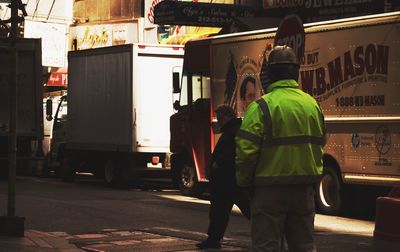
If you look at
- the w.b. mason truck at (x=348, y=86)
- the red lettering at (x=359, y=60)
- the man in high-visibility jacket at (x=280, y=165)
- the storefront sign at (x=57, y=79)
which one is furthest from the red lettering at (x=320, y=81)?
the storefront sign at (x=57, y=79)

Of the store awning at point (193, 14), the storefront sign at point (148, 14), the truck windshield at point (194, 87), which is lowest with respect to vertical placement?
the truck windshield at point (194, 87)

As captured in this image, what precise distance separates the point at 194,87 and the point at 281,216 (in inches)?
522

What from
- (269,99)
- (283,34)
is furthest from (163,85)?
(269,99)

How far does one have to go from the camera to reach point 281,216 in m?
5.79

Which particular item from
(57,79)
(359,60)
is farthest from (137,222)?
(57,79)

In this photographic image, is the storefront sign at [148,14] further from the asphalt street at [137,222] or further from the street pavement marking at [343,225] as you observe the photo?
the street pavement marking at [343,225]

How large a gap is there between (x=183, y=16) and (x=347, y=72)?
9.42 metres

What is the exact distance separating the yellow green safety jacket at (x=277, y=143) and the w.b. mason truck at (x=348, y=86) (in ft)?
22.9

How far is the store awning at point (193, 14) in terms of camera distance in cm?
2362

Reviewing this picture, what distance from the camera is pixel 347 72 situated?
1492 centimetres

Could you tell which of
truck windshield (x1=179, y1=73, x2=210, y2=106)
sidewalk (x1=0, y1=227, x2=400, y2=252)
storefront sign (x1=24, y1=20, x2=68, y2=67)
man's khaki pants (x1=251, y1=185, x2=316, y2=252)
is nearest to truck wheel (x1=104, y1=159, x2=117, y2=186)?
truck windshield (x1=179, y1=73, x2=210, y2=106)

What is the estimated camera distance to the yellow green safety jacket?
227 inches

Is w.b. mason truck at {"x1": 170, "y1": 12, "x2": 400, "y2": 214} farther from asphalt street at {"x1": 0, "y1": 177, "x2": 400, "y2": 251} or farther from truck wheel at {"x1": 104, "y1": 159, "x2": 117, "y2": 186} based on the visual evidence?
truck wheel at {"x1": 104, "y1": 159, "x2": 117, "y2": 186}

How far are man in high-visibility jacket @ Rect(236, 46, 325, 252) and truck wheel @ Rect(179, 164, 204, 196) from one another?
12828 millimetres
